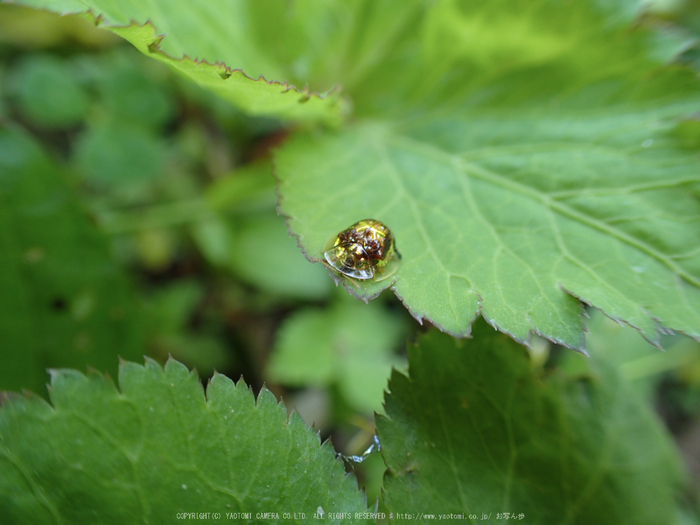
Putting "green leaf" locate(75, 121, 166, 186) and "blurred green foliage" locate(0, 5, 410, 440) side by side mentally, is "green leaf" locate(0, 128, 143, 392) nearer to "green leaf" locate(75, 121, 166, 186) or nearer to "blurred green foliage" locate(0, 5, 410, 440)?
"blurred green foliage" locate(0, 5, 410, 440)

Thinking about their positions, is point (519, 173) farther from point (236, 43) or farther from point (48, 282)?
point (48, 282)

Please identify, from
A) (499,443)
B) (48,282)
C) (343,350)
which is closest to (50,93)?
(48,282)

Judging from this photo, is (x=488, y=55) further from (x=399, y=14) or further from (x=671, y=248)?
(x=671, y=248)

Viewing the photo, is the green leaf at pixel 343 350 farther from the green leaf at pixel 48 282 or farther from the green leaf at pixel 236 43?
the green leaf at pixel 236 43

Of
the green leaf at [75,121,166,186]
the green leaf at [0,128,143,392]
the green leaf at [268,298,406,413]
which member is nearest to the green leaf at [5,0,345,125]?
the green leaf at [0,128,143,392]

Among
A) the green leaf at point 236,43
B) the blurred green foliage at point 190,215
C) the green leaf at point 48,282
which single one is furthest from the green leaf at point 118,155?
the green leaf at point 236,43

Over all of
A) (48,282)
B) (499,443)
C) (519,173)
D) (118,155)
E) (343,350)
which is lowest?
(343,350)
